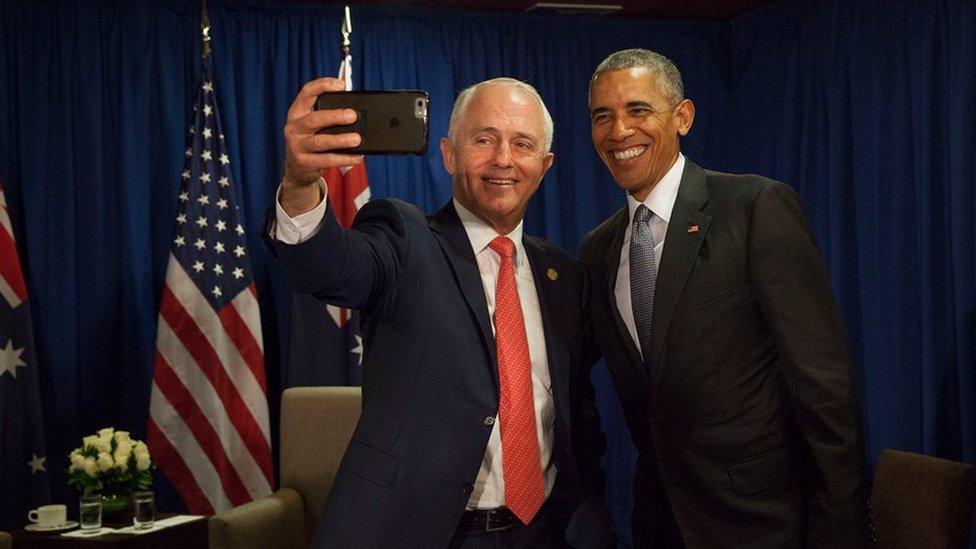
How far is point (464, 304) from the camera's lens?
2.15 m

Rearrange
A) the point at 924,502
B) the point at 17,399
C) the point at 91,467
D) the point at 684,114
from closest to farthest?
the point at 684,114, the point at 924,502, the point at 91,467, the point at 17,399

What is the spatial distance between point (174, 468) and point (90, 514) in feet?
2.82

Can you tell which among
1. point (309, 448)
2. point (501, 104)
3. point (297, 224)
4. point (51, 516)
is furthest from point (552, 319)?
point (51, 516)

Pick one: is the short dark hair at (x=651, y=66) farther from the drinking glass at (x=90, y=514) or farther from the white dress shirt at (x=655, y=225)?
the drinking glass at (x=90, y=514)

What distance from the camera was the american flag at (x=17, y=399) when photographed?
478 cm

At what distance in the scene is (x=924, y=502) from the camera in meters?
3.42

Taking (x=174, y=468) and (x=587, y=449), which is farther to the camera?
(x=174, y=468)

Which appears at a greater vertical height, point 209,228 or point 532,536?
point 209,228

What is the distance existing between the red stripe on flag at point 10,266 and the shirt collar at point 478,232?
314 centimetres

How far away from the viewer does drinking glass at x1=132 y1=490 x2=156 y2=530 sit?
13.9 ft

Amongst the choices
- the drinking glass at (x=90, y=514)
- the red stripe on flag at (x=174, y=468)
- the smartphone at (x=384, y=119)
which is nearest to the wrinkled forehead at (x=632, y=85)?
the smartphone at (x=384, y=119)

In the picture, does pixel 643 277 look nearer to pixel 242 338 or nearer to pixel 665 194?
pixel 665 194

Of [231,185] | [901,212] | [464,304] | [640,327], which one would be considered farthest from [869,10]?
[464,304]

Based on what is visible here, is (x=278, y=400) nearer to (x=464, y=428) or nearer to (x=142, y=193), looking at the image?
(x=142, y=193)
